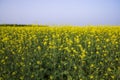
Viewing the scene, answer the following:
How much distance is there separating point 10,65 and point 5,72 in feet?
2.64

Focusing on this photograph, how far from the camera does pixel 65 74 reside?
19.7ft

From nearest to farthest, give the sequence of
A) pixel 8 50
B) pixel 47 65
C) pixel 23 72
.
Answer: pixel 23 72 → pixel 47 65 → pixel 8 50

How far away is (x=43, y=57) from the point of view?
7020mm

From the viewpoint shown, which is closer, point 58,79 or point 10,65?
point 58,79

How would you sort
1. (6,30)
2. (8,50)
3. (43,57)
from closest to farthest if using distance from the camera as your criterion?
(43,57)
(8,50)
(6,30)

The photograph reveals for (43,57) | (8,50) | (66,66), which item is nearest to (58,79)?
(66,66)

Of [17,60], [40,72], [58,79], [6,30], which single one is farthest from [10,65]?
[6,30]

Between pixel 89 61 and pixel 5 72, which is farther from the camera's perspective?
pixel 89 61

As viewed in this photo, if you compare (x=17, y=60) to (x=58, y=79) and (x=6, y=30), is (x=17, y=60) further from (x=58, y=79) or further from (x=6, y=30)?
(x=6, y=30)

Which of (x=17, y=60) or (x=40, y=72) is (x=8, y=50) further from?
(x=40, y=72)

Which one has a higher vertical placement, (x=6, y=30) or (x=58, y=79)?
(x=6, y=30)

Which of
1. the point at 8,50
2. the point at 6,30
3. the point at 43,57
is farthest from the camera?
the point at 6,30

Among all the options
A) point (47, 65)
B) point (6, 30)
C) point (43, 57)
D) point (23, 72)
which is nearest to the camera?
point (23, 72)

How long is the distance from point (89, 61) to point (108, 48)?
169cm
